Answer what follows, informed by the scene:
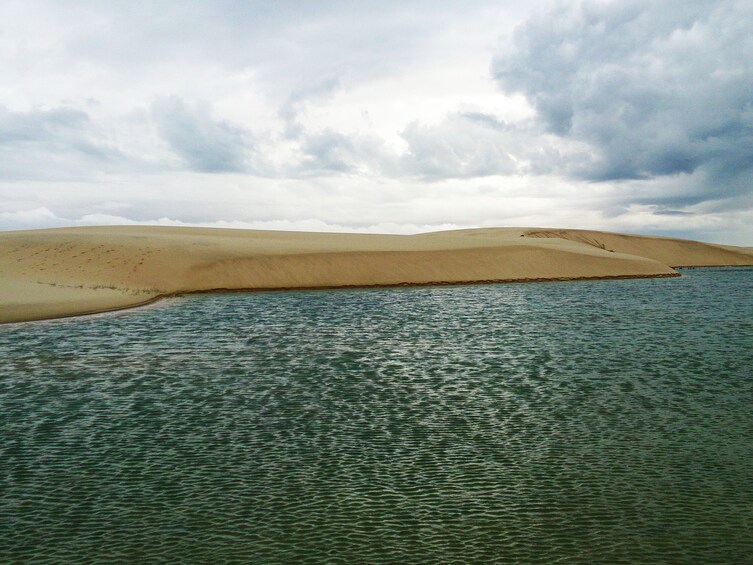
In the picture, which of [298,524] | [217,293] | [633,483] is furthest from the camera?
[217,293]

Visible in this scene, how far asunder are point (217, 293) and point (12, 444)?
36674 mm

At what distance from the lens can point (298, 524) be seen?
8.16 meters

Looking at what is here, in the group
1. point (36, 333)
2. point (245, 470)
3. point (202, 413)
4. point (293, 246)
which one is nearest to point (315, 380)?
point (202, 413)

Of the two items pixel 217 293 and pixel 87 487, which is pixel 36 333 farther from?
pixel 217 293

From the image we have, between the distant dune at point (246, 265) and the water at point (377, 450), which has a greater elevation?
the distant dune at point (246, 265)

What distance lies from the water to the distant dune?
19955mm

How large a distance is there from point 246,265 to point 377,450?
141ft

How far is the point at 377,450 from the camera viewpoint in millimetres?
11000

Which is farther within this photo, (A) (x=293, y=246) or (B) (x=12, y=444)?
(A) (x=293, y=246)

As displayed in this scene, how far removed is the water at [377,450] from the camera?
7.78 meters

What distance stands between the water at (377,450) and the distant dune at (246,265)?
1995 cm

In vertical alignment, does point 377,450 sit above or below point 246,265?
below

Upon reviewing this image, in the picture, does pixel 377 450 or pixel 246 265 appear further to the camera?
pixel 246 265

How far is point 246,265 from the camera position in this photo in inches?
2078
